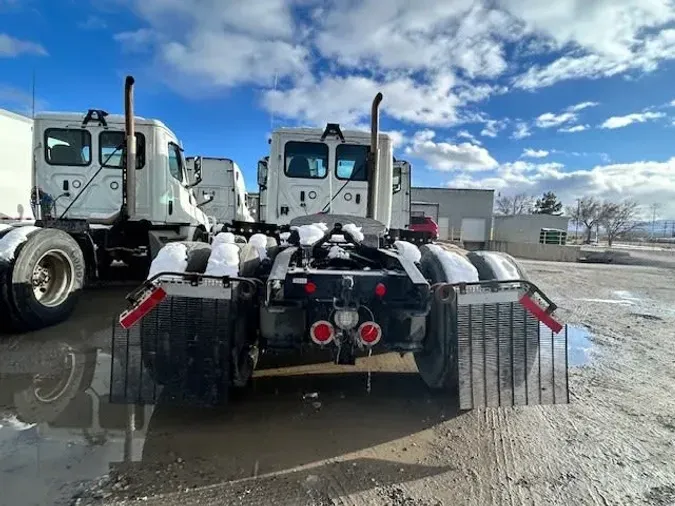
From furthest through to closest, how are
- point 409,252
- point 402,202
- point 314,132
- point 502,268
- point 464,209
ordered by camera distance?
point 464,209, point 402,202, point 314,132, point 409,252, point 502,268

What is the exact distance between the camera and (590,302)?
30.0 feet

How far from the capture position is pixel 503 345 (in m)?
3.12

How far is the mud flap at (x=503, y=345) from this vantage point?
3059 mm

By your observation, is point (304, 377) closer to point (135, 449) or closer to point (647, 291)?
point (135, 449)

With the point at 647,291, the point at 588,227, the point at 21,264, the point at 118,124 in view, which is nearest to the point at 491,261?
the point at 21,264

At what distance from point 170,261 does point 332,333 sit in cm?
132

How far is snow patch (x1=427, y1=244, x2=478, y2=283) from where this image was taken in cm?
328

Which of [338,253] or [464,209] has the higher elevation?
[464,209]

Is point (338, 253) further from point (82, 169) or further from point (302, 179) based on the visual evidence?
point (82, 169)

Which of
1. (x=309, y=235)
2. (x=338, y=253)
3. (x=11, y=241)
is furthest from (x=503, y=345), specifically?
(x=11, y=241)

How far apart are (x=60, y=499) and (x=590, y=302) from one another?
9.51 m

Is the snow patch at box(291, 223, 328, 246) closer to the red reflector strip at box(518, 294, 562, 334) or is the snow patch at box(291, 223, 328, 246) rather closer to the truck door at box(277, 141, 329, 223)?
the red reflector strip at box(518, 294, 562, 334)

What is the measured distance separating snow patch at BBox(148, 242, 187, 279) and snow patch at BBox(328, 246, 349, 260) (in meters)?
1.20

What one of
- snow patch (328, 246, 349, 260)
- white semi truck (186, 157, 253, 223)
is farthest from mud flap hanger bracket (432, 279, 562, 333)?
white semi truck (186, 157, 253, 223)
